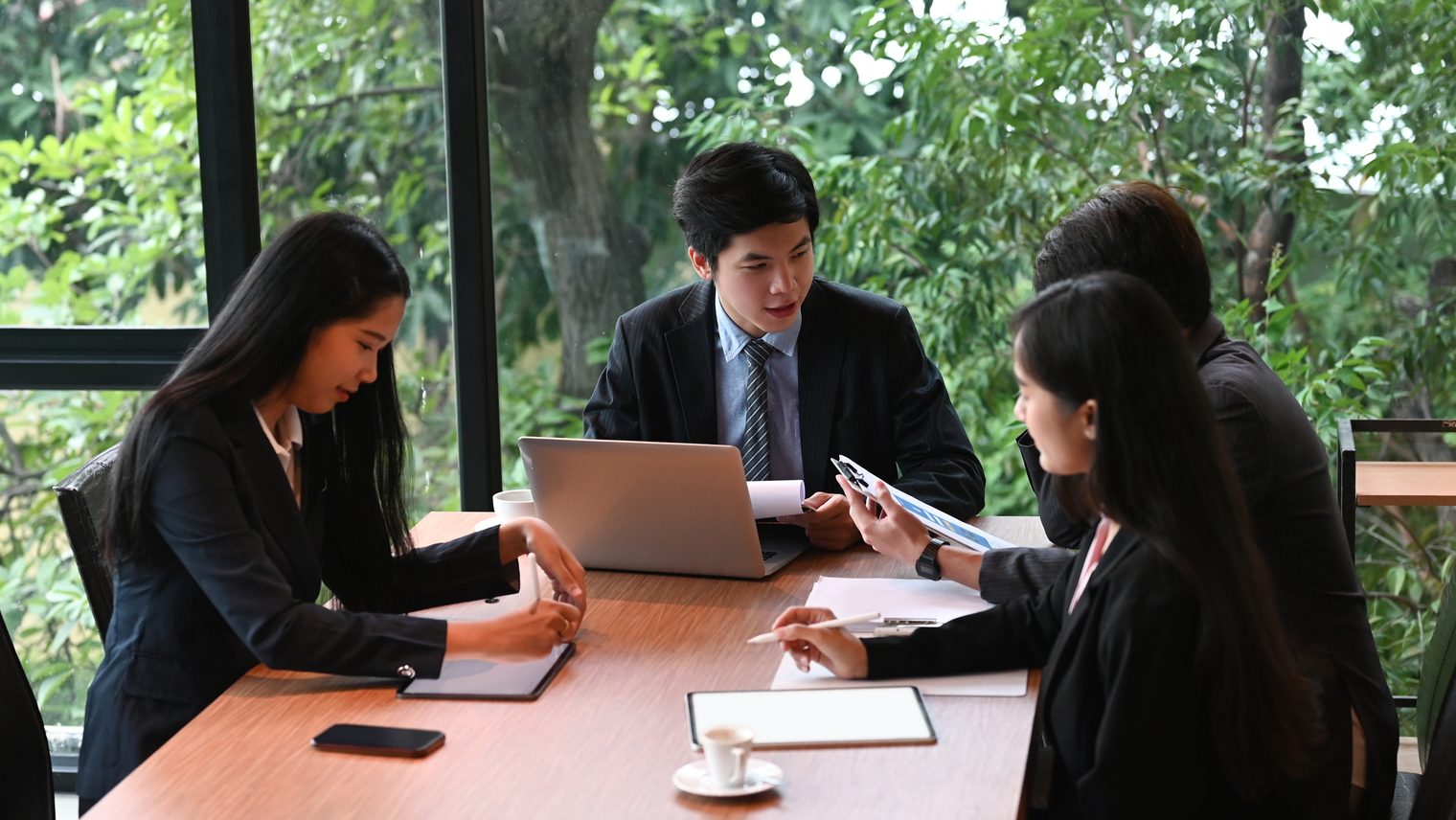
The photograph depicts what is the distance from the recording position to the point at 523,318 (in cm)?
346

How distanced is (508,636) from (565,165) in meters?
1.97

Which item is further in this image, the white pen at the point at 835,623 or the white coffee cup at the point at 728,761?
the white pen at the point at 835,623

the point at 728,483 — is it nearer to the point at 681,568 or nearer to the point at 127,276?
the point at 681,568

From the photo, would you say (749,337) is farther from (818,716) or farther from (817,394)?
(818,716)

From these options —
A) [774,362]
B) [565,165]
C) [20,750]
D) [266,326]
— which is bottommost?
[20,750]

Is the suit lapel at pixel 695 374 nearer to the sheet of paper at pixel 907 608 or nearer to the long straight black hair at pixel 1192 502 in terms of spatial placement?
the sheet of paper at pixel 907 608

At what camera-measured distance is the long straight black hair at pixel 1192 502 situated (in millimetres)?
1353

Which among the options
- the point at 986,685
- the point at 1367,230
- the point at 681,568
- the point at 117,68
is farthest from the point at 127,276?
the point at 1367,230

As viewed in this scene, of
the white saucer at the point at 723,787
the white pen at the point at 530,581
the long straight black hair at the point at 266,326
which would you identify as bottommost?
the white pen at the point at 530,581

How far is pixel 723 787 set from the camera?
4.31 feet

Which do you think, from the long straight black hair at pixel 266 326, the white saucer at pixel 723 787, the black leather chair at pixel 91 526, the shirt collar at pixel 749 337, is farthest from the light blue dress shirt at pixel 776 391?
the white saucer at pixel 723 787

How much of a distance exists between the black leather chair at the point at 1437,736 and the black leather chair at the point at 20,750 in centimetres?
154

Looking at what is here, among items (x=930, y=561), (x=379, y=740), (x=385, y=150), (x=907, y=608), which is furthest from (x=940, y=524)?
(x=385, y=150)

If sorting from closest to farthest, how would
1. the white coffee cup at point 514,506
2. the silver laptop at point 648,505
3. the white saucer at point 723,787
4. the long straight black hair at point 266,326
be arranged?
the white saucer at point 723,787 → the long straight black hair at point 266,326 → the silver laptop at point 648,505 → the white coffee cup at point 514,506
